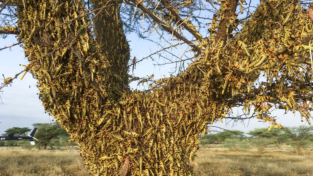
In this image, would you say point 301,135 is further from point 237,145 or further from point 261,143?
point 237,145

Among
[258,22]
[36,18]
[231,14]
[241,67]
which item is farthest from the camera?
[258,22]

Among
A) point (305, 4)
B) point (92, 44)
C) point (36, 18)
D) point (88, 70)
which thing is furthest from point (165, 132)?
point (305, 4)

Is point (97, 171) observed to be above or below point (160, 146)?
below

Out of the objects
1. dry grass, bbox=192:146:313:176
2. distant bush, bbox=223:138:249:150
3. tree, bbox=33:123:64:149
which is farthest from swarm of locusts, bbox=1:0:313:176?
distant bush, bbox=223:138:249:150

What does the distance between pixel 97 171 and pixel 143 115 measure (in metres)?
0.69

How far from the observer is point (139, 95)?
218 cm

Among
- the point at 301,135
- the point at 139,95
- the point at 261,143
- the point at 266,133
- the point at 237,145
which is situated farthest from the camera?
the point at 266,133

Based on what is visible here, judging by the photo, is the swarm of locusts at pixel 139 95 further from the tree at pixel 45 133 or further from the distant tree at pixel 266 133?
the distant tree at pixel 266 133

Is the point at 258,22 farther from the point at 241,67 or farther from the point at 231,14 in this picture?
the point at 241,67

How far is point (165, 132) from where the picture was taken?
1960 mm

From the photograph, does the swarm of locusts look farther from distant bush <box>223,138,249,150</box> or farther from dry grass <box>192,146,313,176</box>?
distant bush <box>223,138,249,150</box>

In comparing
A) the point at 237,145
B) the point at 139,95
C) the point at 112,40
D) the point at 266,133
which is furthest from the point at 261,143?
the point at 139,95

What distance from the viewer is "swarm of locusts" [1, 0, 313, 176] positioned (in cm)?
179

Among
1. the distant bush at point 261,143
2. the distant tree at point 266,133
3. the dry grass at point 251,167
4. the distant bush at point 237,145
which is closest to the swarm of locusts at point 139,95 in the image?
the dry grass at point 251,167
